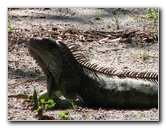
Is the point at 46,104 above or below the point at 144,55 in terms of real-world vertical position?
below

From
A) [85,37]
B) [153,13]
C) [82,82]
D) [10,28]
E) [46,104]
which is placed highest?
[153,13]

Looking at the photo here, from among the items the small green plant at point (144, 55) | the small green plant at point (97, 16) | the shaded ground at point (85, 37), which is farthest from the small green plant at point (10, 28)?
the small green plant at point (144, 55)

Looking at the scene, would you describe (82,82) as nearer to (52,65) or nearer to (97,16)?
(52,65)

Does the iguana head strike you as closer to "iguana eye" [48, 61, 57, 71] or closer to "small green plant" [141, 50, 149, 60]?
"iguana eye" [48, 61, 57, 71]

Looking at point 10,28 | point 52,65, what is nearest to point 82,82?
point 52,65

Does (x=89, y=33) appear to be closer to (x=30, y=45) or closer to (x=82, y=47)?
(x=82, y=47)

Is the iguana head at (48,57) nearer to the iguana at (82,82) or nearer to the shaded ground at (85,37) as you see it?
the iguana at (82,82)

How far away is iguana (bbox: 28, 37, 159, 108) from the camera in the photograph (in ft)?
29.0

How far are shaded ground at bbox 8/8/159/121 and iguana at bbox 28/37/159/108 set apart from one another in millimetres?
289

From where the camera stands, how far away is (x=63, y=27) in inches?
380

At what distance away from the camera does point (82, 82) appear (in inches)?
350

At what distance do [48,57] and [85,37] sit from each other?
0.89 meters

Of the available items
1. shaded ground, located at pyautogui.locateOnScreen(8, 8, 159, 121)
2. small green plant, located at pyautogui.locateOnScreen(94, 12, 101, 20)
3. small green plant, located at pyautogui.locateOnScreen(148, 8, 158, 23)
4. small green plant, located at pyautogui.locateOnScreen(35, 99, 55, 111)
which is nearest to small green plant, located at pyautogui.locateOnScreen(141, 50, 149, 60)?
shaded ground, located at pyautogui.locateOnScreen(8, 8, 159, 121)

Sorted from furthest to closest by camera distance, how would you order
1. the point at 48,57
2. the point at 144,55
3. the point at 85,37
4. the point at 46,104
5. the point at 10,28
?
the point at 85,37 → the point at 144,55 → the point at 10,28 → the point at 48,57 → the point at 46,104
